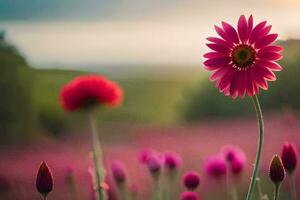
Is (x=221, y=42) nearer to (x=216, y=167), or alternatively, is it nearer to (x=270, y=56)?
(x=270, y=56)

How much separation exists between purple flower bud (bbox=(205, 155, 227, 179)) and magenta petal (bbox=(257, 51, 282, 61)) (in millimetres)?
347

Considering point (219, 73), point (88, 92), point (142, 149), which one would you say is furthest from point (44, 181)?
point (142, 149)

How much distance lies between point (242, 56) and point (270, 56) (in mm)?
30

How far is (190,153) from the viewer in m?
1.43

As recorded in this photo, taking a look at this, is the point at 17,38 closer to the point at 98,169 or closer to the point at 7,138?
the point at 7,138

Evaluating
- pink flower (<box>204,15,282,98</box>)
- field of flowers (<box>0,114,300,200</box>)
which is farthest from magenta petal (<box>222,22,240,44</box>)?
field of flowers (<box>0,114,300,200</box>)

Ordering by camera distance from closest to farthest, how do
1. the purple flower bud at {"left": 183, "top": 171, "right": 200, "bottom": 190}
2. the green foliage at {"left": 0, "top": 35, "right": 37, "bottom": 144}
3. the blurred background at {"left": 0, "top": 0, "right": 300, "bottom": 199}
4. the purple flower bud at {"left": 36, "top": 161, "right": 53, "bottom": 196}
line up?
the purple flower bud at {"left": 36, "top": 161, "right": 53, "bottom": 196} → the purple flower bud at {"left": 183, "top": 171, "right": 200, "bottom": 190} → the blurred background at {"left": 0, "top": 0, "right": 300, "bottom": 199} → the green foliage at {"left": 0, "top": 35, "right": 37, "bottom": 144}

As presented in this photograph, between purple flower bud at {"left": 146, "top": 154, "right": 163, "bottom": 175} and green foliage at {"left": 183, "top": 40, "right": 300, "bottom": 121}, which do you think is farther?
green foliage at {"left": 183, "top": 40, "right": 300, "bottom": 121}

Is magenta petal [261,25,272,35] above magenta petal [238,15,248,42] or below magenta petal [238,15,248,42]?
below

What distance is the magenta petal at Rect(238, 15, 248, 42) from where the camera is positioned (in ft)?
2.84

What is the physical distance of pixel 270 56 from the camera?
0.86 m

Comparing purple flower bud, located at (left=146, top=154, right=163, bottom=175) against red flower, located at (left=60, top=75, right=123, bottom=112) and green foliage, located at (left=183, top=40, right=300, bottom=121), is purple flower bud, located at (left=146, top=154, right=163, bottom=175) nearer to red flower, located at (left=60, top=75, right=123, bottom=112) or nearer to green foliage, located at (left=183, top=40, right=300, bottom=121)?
red flower, located at (left=60, top=75, right=123, bottom=112)

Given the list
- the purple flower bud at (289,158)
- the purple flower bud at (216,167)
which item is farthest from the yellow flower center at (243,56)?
the purple flower bud at (216,167)

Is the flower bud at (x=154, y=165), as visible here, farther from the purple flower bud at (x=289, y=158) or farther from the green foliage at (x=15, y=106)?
the green foliage at (x=15, y=106)
